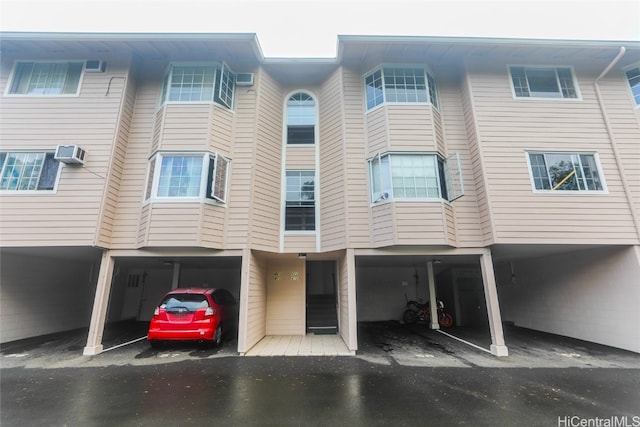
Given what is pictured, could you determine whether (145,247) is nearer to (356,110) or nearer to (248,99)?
(248,99)

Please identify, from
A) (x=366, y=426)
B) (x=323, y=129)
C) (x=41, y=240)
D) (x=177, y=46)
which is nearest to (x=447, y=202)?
(x=323, y=129)

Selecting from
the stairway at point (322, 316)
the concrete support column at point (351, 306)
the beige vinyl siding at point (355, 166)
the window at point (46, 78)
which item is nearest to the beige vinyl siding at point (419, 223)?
the beige vinyl siding at point (355, 166)

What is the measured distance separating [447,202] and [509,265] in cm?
575

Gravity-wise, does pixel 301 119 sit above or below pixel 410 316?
above

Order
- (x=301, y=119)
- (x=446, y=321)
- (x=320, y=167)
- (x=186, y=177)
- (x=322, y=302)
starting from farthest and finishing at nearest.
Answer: (x=446, y=321) < (x=322, y=302) < (x=301, y=119) < (x=320, y=167) < (x=186, y=177)

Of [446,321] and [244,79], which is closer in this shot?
[244,79]

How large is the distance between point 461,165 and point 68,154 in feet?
33.4

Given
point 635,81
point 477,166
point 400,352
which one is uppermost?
point 635,81

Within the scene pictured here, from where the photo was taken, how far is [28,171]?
6828 mm

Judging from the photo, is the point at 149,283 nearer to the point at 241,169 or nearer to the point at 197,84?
the point at 241,169

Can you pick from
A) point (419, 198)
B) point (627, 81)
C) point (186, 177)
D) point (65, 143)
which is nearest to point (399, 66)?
point (419, 198)

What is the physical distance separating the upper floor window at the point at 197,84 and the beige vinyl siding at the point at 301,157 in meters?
2.26

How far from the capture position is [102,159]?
7.02 meters

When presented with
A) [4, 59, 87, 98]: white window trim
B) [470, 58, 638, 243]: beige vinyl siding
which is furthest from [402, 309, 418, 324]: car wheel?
[4, 59, 87, 98]: white window trim
